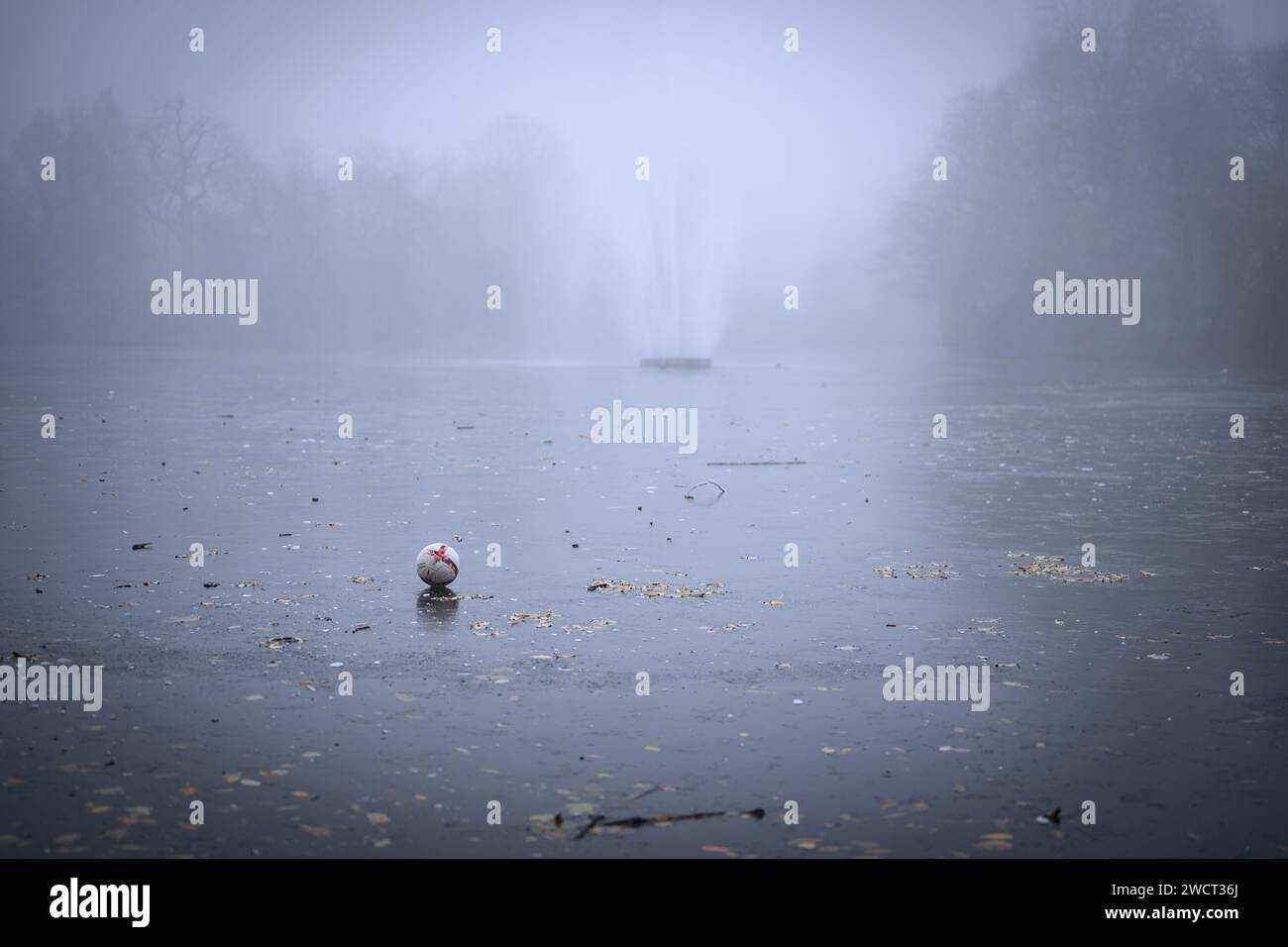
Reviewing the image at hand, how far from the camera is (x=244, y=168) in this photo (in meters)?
90.7

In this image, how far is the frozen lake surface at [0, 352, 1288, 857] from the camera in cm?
520

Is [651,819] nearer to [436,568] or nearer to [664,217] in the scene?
[436,568]

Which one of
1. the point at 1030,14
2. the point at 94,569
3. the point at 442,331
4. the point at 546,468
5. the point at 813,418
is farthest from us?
the point at 442,331

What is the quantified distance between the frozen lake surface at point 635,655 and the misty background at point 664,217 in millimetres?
35844

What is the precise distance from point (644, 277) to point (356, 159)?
2052 inches

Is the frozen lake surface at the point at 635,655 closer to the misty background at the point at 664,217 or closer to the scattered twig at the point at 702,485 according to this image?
the scattered twig at the point at 702,485

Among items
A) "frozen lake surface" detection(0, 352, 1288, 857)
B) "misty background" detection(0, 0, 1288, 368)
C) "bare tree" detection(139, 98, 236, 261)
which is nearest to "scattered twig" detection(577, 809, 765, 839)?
"frozen lake surface" detection(0, 352, 1288, 857)

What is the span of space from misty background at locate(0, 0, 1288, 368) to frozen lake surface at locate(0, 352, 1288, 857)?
35.8 metres

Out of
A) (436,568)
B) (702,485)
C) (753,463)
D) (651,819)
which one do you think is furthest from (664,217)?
(651,819)

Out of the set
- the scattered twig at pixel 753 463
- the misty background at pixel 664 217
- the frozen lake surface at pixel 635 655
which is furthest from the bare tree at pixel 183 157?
the scattered twig at pixel 753 463

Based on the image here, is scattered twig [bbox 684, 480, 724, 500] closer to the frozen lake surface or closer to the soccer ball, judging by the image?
the frozen lake surface

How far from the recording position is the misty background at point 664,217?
187 ft
